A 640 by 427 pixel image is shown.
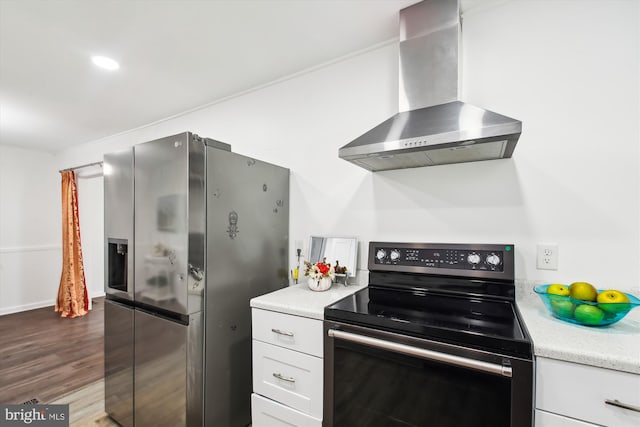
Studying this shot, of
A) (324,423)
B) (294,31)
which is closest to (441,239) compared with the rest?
(324,423)

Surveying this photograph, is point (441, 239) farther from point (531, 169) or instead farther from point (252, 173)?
point (252, 173)

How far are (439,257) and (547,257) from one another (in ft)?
1.57

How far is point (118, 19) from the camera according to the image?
1590 millimetres

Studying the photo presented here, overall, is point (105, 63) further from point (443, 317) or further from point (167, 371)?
point (443, 317)

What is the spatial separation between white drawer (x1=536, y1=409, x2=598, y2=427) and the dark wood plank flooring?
302cm

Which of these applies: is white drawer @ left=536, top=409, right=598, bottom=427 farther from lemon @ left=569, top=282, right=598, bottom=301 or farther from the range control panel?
the range control panel

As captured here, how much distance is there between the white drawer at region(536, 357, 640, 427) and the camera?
808 mm

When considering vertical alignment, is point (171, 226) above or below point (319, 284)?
above

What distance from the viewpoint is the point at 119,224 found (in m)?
1.83

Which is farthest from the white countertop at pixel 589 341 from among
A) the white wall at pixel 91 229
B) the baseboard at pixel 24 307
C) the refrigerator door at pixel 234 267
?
the baseboard at pixel 24 307

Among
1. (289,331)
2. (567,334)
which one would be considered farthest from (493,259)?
(289,331)

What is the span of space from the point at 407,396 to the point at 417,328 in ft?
0.86

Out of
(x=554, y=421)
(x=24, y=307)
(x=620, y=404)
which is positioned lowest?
(x=24, y=307)

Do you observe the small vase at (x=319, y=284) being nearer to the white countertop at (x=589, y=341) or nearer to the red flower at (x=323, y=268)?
the red flower at (x=323, y=268)
